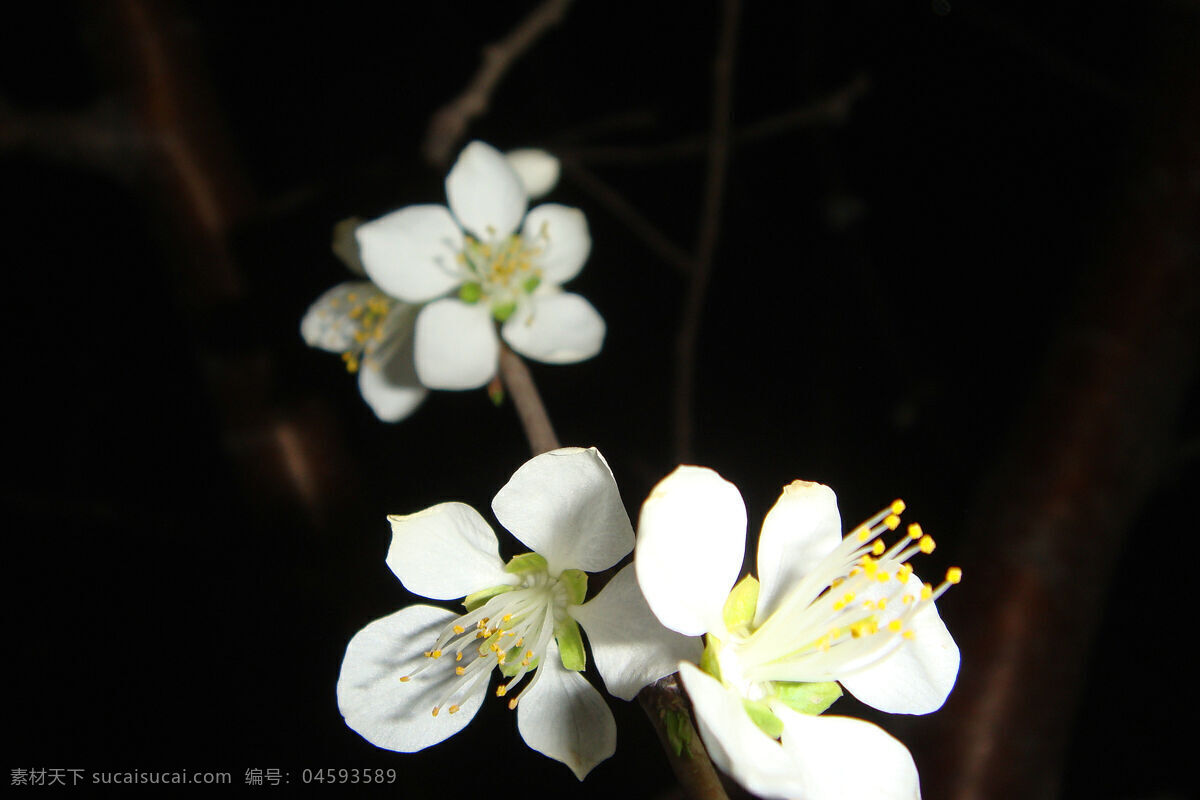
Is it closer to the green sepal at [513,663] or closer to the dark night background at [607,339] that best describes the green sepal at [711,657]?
the green sepal at [513,663]

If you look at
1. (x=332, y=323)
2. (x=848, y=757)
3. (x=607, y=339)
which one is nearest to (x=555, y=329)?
(x=332, y=323)

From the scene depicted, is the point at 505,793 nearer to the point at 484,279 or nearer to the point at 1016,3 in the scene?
the point at 484,279

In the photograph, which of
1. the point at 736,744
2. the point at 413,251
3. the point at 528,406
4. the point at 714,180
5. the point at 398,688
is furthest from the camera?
the point at 714,180

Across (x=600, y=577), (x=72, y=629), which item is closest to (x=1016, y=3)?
(x=600, y=577)

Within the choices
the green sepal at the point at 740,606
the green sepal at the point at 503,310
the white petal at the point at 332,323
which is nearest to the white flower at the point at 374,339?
the white petal at the point at 332,323

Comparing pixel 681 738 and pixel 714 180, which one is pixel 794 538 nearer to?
pixel 681 738

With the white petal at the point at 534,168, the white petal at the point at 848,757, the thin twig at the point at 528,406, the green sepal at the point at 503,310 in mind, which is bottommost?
the white petal at the point at 848,757
